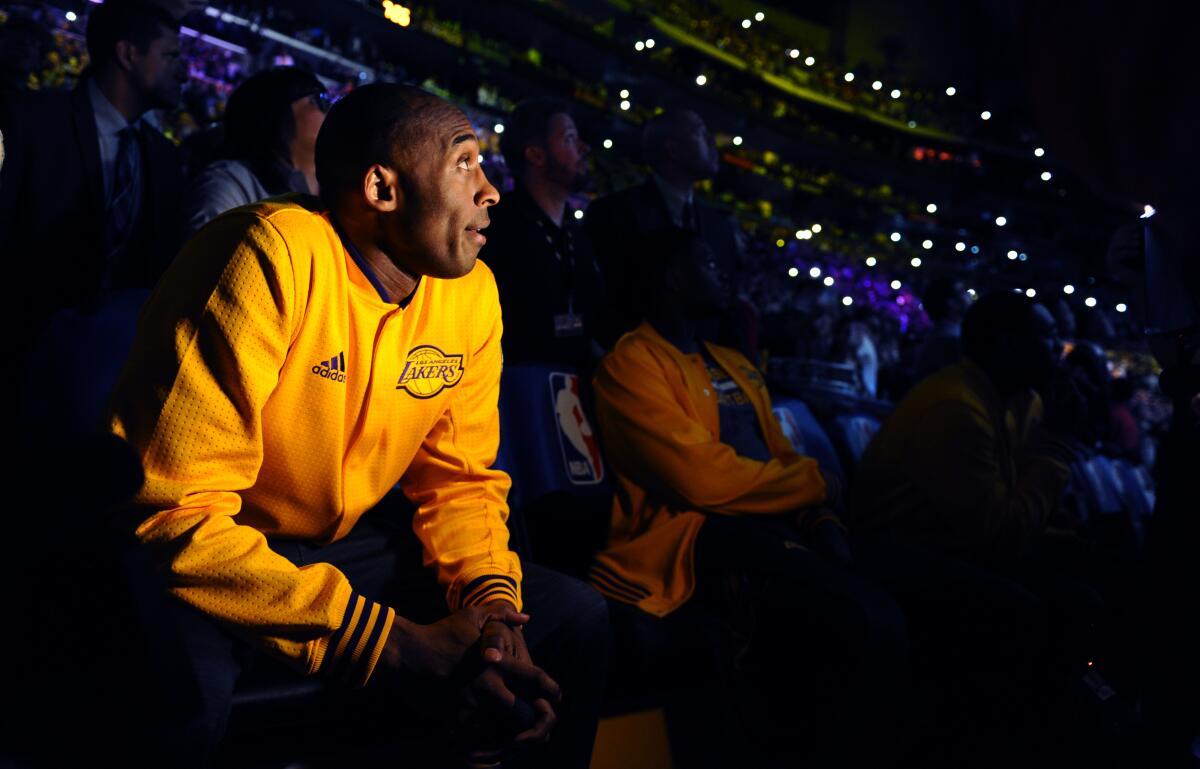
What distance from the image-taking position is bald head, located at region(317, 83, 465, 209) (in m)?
1.67

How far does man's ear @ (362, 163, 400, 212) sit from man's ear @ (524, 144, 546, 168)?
1996 mm

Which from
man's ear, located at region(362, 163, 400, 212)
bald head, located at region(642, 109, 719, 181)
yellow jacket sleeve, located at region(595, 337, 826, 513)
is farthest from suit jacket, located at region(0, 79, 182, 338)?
bald head, located at region(642, 109, 719, 181)

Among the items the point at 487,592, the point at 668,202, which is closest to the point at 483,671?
the point at 487,592

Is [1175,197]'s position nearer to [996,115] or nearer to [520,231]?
[520,231]

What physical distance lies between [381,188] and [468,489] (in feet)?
2.09

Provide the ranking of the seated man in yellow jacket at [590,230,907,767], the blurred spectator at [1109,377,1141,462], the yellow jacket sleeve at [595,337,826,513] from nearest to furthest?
1. the seated man in yellow jacket at [590,230,907,767]
2. the yellow jacket sleeve at [595,337,826,513]
3. the blurred spectator at [1109,377,1141,462]

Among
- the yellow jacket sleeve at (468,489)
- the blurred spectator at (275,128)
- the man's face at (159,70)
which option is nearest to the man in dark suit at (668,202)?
the blurred spectator at (275,128)

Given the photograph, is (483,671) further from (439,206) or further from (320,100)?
(320,100)

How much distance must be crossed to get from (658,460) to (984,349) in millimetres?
1435

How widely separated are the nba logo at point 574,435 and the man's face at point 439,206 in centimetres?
97

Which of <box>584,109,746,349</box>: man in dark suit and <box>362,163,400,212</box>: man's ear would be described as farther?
<box>584,109,746,349</box>: man in dark suit

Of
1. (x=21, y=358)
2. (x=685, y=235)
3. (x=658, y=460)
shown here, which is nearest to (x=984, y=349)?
(x=685, y=235)

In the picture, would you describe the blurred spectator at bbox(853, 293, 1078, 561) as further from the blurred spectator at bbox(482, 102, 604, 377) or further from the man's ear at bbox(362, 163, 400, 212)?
the man's ear at bbox(362, 163, 400, 212)

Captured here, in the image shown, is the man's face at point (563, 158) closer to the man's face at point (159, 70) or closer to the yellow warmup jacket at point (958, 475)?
the man's face at point (159, 70)
